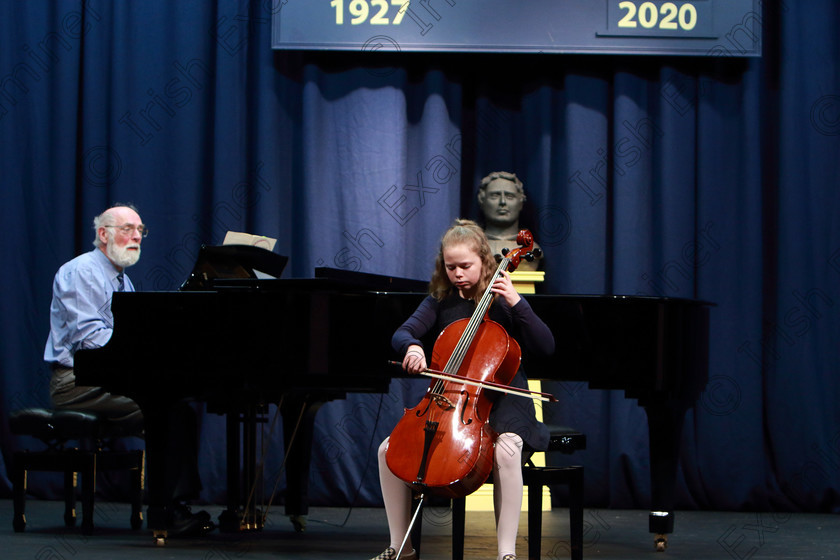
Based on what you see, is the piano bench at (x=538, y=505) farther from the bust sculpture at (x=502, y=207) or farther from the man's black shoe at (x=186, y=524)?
the bust sculpture at (x=502, y=207)

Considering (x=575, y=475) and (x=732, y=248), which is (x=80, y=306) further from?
(x=732, y=248)

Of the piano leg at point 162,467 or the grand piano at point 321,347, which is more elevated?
the grand piano at point 321,347

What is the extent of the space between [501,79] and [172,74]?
175cm

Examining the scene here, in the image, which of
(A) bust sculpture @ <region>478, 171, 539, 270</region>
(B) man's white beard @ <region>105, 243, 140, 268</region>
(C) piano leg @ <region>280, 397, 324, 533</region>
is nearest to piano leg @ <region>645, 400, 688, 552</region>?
(C) piano leg @ <region>280, 397, 324, 533</region>

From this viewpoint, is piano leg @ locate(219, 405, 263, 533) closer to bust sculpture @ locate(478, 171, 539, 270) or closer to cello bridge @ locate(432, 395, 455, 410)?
cello bridge @ locate(432, 395, 455, 410)

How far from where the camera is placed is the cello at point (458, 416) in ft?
8.55

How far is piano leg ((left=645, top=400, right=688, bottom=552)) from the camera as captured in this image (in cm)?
352

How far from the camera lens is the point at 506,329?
3.01 meters

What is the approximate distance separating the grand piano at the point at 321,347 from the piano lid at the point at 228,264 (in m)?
0.15

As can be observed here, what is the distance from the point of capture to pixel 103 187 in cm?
520

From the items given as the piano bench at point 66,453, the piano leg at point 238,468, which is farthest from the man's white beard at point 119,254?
the piano leg at point 238,468

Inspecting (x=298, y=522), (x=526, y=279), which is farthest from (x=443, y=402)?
(x=526, y=279)

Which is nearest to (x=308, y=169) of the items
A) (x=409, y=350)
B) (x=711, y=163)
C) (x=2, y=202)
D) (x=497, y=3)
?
(x=497, y=3)

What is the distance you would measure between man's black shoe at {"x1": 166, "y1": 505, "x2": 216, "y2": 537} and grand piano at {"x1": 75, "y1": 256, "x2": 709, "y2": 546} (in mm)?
134
